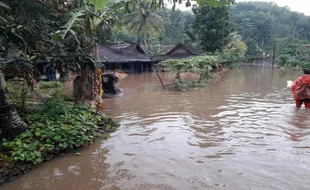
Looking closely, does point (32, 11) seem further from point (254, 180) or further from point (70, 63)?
point (254, 180)

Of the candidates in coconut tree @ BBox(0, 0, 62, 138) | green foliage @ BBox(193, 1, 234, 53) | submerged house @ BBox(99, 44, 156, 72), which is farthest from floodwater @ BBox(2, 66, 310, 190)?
green foliage @ BBox(193, 1, 234, 53)

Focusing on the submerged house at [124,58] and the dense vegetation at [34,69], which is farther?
the submerged house at [124,58]

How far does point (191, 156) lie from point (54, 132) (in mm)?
2896

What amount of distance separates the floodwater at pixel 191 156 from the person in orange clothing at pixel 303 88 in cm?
45

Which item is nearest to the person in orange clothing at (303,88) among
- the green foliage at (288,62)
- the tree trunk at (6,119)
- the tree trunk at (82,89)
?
the tree trunk at (82,89)

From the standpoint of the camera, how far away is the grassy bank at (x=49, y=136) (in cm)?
519

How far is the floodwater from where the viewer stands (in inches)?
A: 191

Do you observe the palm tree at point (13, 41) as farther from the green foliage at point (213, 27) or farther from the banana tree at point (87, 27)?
the green foliage at point (213, 27)

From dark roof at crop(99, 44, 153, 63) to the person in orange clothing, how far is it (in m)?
16.9

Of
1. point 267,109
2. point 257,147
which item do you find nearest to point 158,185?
point 257,147

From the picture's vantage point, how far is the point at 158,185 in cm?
474

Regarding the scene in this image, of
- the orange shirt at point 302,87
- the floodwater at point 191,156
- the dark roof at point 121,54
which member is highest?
the dark roof at point 121,54

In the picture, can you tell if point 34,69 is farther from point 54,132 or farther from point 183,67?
point 183,67

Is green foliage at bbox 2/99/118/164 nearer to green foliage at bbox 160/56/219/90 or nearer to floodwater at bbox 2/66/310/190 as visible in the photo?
floodwater at bbox 2/66/310/190
